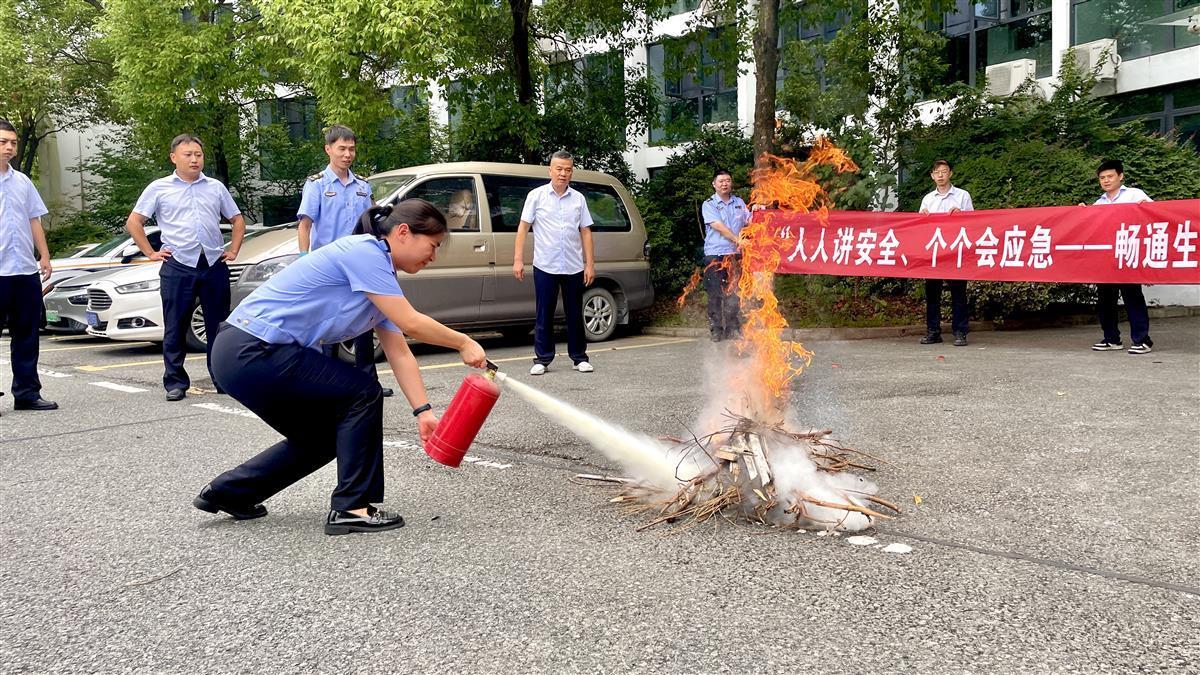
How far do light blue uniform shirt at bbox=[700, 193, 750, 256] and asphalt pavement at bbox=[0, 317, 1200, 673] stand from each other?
4.50 meters

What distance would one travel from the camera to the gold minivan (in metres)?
10.4

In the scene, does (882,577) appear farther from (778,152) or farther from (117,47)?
(117,47)

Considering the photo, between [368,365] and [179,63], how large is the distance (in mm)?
13740

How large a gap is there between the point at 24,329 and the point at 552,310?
163 inches

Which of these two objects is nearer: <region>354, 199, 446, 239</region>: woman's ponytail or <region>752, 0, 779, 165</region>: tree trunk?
<region>354, 199, 446, 239</region>: woman's ponytail

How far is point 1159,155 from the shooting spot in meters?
13.6

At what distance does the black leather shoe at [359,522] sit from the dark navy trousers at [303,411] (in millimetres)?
62

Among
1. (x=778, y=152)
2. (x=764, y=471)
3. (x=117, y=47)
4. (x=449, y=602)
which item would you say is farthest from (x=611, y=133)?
(x=449, y=602)

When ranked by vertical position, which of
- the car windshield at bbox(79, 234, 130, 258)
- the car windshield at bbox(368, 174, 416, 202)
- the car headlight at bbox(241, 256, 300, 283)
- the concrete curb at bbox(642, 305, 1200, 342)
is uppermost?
the car windshield at bbox(368, 174, 416, 202)

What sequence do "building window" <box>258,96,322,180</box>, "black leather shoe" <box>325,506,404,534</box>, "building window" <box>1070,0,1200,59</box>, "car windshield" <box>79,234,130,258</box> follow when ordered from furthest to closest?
"building window" <box>258,96,322,180</box>
"building window" <box>1070,0,1200,59</box>
"car windshield" <box>79,234,130,258</box>
"black leather shoe" <box>325,506,404,534</box>

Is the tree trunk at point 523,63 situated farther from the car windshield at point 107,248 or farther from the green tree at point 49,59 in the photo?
the green tree at point 49,59

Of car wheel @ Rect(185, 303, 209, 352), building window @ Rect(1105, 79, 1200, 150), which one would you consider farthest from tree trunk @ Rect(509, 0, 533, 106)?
building window @ Rect(1105, 79, 1200, 150)

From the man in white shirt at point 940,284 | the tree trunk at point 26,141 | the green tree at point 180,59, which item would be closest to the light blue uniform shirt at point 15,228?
the man in white shirt at point 940,284

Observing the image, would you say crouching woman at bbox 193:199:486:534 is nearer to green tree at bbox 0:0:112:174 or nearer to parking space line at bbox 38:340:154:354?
parking space line at bbox 38:340:154:354
